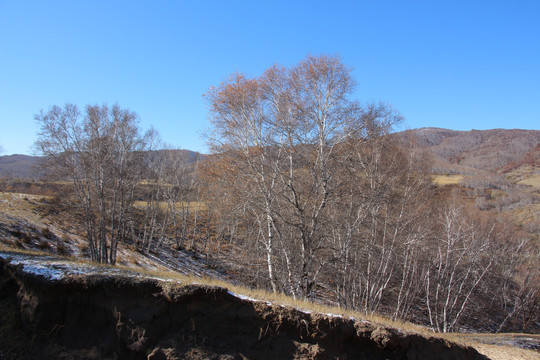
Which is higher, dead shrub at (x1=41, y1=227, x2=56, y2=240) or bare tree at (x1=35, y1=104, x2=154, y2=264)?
bare tree at (x1=35, y1=104, x2=154, y2=264)

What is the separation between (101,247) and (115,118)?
7.09 meters

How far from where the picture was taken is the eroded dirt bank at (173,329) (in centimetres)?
568

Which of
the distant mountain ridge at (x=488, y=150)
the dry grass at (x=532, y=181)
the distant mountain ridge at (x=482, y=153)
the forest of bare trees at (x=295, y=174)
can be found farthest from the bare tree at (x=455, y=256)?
the distant mountain ridge at (x=488, y=150)

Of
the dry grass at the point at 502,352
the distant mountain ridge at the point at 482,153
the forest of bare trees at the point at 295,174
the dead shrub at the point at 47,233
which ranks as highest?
the distant mountain ridge at the point at 482,153

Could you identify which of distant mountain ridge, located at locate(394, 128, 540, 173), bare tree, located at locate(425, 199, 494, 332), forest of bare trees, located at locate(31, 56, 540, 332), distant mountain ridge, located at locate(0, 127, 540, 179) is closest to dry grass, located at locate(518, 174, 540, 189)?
distant mountain ridge, located at locate(0, 127, 540, 179)

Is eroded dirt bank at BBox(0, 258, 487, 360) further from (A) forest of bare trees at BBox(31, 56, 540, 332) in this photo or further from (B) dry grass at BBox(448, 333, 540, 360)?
(A) forest of bare trees at BBox(31, 56, 540, 332)

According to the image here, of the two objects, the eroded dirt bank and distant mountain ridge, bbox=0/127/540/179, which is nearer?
the eroded dirt bank

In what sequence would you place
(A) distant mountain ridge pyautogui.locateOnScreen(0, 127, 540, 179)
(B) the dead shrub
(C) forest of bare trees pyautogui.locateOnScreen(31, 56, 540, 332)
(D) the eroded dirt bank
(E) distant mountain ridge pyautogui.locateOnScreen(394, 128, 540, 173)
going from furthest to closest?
(E) distant mountain ridge pyautogui.locateOnScreen(394, 128, 540, 173) < (A) distant mountain ridge pyautogui.locateOnScreen(0, 127, 540, 179) < (B) the dead shrub < (C) forest of bare trees pyautogui.locateOnScreen(31, 56, 540, 332) < (D) the eroded dirt bank

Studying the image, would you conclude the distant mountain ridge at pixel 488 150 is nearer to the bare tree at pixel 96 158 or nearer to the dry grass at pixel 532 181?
the dry grass at pixel 532 181

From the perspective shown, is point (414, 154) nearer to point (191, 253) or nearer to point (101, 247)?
point (101, 247)

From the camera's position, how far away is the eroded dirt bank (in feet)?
18.6

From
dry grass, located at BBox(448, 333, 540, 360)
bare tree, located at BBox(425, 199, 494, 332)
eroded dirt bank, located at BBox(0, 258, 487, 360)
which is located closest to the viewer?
eroded dirt bank, located at BBox(0, 258, 487, 360)

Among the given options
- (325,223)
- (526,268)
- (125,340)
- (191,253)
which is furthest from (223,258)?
(526,268)

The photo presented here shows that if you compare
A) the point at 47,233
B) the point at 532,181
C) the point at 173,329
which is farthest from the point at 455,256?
the point at 532,181
